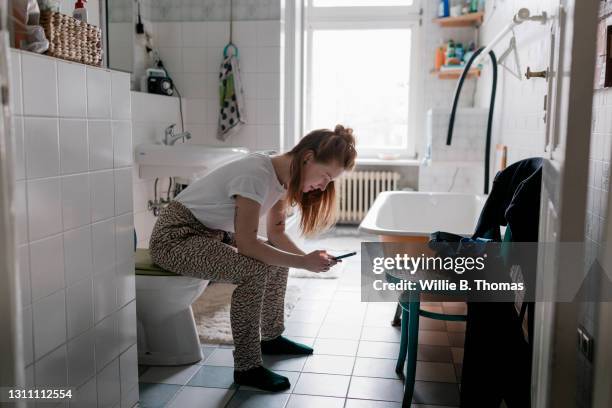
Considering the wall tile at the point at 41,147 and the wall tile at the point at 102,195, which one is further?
the wall tile at the point at 102,195

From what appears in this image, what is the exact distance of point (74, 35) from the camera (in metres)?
1.59

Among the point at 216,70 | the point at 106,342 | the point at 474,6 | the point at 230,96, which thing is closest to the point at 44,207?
the point at 106,342

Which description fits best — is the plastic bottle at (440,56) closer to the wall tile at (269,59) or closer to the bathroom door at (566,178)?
the wall tile at (269,59)

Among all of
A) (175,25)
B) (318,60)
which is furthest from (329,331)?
(318,60)

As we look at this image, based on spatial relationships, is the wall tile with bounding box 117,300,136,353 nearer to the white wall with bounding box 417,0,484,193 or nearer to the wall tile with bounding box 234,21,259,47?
the wall tile with bounding box 234,21,259,47

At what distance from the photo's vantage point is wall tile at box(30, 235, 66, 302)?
1.43 m

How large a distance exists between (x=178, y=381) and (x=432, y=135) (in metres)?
2.56

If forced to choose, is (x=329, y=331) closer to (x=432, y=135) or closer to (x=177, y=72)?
(x=432, y=135)

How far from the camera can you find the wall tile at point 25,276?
4.56ft

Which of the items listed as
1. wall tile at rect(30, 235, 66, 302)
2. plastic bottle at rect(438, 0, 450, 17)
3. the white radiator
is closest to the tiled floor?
wall tile at rect(30, 235, 66, 302)

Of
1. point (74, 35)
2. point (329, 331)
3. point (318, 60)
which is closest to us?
point (74, 35)

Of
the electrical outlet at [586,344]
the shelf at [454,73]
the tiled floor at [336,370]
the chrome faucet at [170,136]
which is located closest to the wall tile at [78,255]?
the tiled floor at [336,370]

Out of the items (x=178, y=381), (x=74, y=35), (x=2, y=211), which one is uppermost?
→ (x=74, y=35)

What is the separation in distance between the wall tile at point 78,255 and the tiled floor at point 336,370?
2.26 feet
